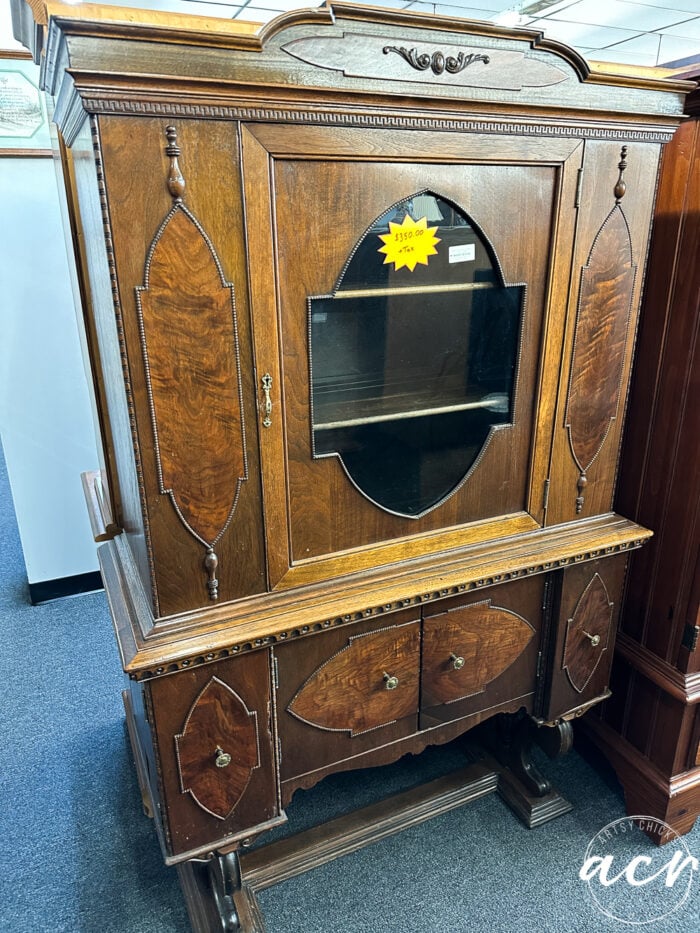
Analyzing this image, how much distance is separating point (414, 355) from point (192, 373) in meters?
0.37

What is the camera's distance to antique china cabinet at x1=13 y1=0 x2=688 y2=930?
825mm

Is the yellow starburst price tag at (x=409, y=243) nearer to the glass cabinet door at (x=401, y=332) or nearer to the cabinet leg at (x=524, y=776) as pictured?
the glass cabinet door at (x=401, y=332)

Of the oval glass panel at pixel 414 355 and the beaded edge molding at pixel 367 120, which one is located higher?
the beaded edge molding at pixel 367 120

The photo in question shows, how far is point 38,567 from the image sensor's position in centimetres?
229

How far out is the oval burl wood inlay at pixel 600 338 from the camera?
3.68 ft

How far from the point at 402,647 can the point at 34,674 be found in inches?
52.2

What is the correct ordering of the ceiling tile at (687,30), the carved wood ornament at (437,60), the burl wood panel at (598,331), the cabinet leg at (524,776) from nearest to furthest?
the carved wood ornament at (437,60), the burl wood panel at (598,331), the cabinet leg at (524,776), the ceiling tile at (687,30)

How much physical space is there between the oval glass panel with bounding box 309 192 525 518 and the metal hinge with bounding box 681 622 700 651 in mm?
606

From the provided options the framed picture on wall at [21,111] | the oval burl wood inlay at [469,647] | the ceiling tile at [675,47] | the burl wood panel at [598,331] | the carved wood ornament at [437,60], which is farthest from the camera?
the ceiling tile at [675,47]

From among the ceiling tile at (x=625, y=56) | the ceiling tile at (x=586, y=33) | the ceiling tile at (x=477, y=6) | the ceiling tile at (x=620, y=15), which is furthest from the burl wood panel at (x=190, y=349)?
the ceiling tile at (x=625, y=56)

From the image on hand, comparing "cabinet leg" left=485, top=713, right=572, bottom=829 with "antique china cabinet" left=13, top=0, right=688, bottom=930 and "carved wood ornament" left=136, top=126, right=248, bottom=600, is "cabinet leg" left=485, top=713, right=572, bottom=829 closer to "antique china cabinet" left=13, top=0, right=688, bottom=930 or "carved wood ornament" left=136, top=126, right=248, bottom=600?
"antique china cabinet" left=13, top=0, right=688, bottom=930

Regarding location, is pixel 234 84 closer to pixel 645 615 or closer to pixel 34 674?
pixel 645 615

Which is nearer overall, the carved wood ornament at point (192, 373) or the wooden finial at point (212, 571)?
the carved wood ornament at point (192, 373)

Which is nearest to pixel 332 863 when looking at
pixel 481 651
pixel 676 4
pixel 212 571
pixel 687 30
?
pixel 481 651
